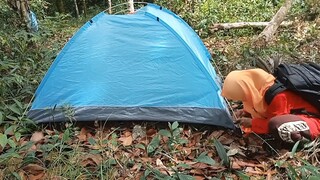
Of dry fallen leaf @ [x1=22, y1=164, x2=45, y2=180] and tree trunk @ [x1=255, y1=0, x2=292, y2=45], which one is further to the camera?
tree trunk @ [x1=255, y1=0, x2=292, y2=45]

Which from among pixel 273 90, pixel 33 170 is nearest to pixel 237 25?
pixel 273 90

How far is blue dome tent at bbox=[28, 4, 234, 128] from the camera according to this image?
2.83 m

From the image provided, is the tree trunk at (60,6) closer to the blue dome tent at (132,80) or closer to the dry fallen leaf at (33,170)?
the blue dome tent at (132,80)

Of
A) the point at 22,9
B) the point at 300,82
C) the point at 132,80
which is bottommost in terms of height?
the point at 132,80

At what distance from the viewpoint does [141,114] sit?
9.30ft

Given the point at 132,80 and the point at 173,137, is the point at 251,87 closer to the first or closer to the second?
the point at 173,137

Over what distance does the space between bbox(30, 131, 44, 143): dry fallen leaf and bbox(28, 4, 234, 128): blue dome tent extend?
5.0 inches

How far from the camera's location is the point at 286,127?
7.29 ft

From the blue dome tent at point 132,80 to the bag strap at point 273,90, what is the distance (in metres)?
0.43

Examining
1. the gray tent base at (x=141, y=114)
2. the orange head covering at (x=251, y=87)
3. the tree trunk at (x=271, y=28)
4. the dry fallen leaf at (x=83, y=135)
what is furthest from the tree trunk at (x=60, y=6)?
the orange head covering at (x=251, y=87)

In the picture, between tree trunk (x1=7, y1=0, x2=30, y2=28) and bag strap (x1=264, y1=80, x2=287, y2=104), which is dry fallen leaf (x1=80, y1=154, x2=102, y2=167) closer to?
bag strap (x1=264, y1=80, x2=287, y2=104)

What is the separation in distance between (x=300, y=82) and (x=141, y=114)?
120 cm

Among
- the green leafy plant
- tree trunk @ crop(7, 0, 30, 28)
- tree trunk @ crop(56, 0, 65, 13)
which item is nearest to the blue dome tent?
the green leafy plant

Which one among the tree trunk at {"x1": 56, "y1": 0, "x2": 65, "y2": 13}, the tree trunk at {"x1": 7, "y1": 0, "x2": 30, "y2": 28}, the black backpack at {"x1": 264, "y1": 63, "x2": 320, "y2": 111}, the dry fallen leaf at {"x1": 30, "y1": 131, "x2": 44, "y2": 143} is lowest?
the tree trunk at {"x1": 56, "y1": 0, "x2": 65, "y2": 13}
